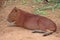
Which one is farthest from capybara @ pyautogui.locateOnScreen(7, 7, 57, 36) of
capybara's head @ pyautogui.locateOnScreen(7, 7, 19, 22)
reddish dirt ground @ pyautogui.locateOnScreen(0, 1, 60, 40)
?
reddish dirt ground @ pyautogui.locateOnScreen(0, 1, 60, 40)

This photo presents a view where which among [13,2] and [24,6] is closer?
[24,6]

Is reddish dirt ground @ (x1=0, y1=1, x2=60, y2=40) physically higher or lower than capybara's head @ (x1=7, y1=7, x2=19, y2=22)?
lower

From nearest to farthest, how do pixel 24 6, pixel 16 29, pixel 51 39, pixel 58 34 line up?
pixel 51 39 → pixel 58 34 → pixel 16 29 → pixel 24 6

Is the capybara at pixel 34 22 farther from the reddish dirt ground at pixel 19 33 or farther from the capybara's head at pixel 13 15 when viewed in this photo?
the reddish dirt ground at pixel 19 33

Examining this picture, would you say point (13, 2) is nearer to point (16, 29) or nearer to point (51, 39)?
point (16, 29)

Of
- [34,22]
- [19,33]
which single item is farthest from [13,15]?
[19,33]

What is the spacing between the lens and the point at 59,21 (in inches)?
277

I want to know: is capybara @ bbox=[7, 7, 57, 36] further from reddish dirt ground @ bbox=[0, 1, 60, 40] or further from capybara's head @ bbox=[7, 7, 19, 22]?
reddish dirt ground @ bbox=[0, 1, 60, 40]

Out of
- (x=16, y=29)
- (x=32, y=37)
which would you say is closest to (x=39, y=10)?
(x=16, y=29)

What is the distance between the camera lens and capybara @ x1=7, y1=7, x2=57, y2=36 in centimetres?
627

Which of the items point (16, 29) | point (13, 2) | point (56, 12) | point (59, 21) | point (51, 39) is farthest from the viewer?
point (13, 2)

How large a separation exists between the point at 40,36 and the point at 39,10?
237cm

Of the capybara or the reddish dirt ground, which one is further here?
the capybara

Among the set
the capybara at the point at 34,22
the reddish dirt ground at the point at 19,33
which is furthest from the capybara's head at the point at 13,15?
the reddish dirt ground at the point at 19,33
